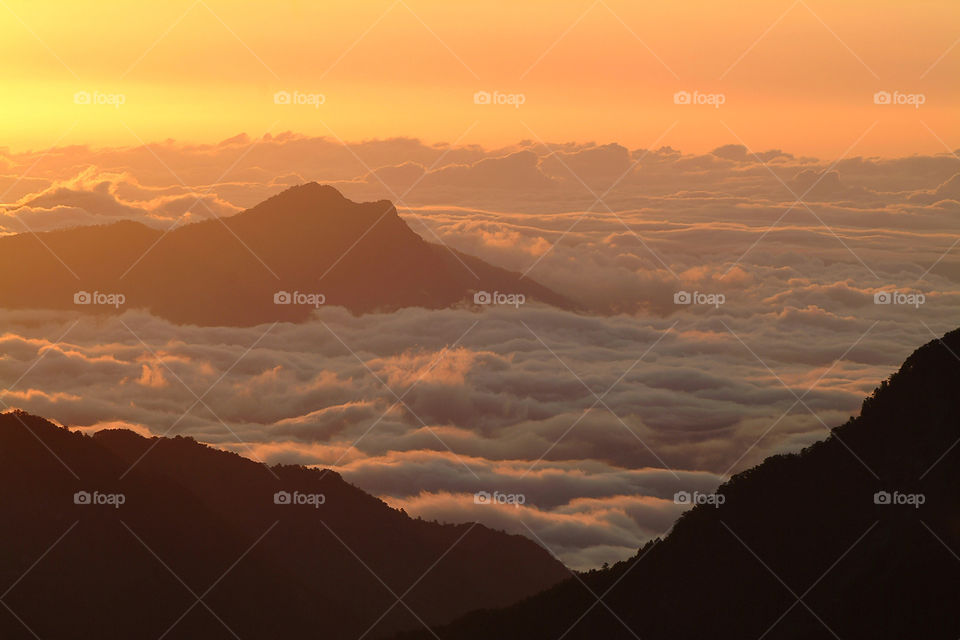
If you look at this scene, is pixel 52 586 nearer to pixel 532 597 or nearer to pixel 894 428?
pixel 532 597

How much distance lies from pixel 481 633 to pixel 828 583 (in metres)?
27.2

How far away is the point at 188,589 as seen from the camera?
9675 centimetres

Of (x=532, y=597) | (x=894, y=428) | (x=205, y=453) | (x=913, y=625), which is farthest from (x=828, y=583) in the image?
(x=205, y=453)
